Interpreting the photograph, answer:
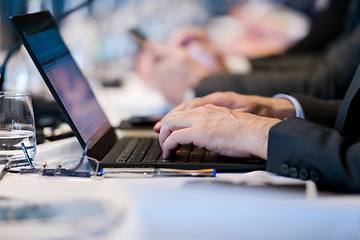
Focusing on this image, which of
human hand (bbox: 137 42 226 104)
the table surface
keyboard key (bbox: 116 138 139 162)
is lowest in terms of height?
human hand (bbox: 137 42 226 104)

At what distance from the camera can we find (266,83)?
5.89 ft

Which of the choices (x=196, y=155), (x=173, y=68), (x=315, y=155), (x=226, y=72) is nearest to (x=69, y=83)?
(x=196, y=155)

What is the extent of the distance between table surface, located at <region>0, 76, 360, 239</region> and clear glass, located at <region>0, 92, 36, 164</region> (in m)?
0.20

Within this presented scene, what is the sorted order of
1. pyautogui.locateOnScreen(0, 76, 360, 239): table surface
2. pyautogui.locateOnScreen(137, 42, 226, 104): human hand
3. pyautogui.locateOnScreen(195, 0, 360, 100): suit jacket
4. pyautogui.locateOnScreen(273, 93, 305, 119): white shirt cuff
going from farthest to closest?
pyautogui.locateOnScreen(137, 42, 226, 104): human hand < pyautogui.locateOnScreen(195, 0, 360, 100): suit jacket < pyautogui.locateOnScreen(273, 93, 305, 119): white shirt cuff < pyautogui.locateOnScreen(0, 76, 360, 239): table surface

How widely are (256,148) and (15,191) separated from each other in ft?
1.21

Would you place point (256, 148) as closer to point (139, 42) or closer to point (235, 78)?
point (235, 78)

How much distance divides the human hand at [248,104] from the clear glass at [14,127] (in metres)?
0.33

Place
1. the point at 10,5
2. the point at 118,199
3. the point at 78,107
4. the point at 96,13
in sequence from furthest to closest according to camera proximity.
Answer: the point at 96,13 → the point at 10,5 → the point at 78,107 → the point at 118,199

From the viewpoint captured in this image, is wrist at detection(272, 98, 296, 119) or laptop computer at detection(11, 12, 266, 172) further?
wrist at detection(272, 98, 296, 119)

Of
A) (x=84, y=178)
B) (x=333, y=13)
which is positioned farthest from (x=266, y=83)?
(x=333, y=13)

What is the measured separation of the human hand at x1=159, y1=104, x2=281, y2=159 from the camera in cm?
82

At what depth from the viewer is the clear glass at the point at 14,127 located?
847 mm

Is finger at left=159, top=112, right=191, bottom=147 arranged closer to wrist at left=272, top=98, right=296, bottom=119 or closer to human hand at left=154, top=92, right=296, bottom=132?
human hand at left=154, top=92, right=296, bottom=132

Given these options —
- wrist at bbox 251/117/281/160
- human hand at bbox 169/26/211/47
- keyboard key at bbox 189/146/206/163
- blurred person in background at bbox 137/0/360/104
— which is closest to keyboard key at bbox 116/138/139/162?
keyboard key at bbox 189/146/206/163
